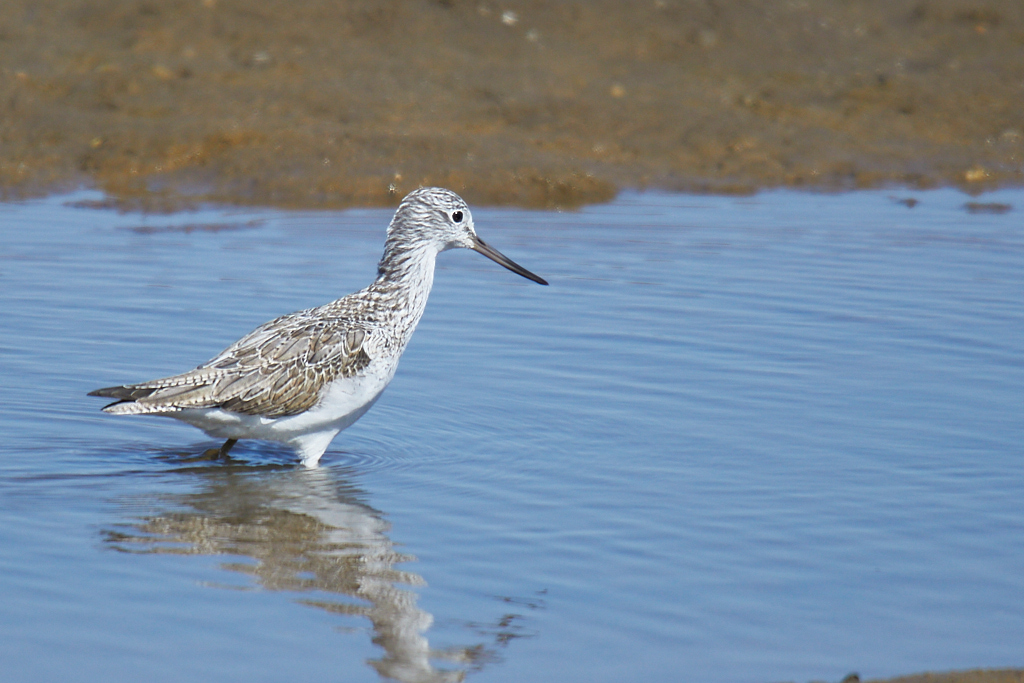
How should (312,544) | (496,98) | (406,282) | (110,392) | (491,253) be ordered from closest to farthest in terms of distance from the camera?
(312,544), (110,392), (406,282), (491,253), (496,98)

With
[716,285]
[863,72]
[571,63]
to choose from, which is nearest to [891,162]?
[863,72]

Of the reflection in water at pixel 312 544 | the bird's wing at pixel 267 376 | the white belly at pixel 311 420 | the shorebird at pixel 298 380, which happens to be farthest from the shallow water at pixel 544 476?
the bird's wing at pixel 267 376

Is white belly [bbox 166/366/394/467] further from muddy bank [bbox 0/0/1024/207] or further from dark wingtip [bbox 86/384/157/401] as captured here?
muddy bank [bbox 0/0/1024/207]

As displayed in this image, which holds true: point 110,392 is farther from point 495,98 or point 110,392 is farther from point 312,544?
point 495,98

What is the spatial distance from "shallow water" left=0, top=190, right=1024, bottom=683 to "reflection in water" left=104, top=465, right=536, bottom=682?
2 cm

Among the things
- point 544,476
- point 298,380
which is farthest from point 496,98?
A: point 544,476

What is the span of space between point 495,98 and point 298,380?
10.8 metres

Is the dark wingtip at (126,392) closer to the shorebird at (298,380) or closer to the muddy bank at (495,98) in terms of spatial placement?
the shorebird at (298,380)

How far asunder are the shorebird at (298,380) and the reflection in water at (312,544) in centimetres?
30

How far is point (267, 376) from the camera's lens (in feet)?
25.2

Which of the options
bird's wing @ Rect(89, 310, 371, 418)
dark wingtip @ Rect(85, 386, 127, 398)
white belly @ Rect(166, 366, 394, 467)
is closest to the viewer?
dark wingtip @ Rect(85, 386, 127, 398)

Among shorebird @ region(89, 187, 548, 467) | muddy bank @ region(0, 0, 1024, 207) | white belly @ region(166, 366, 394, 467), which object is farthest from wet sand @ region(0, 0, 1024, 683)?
white belly @ region(166, 366, 394, 467)

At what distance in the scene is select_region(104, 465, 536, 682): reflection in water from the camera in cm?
540

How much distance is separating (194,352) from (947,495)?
17.6 ft
